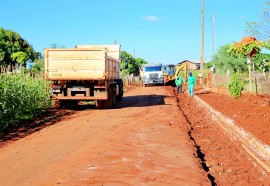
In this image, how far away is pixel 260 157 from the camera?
8.10 metres

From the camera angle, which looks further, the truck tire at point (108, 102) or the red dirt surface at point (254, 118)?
the truck tire at point (108, 102)

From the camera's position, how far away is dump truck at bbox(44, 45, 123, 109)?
53.9 ft

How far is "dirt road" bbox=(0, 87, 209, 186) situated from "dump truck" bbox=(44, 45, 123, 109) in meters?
4.37

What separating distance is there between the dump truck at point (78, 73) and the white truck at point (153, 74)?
28696mm

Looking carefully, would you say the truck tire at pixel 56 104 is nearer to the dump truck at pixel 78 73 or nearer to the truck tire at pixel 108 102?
the dump truck at pixel 78 73

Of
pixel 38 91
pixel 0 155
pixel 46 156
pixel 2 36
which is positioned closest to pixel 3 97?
pixel 38 91

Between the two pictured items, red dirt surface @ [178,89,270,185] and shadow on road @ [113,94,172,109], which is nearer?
red dirt surface @ [178,89,270,185]

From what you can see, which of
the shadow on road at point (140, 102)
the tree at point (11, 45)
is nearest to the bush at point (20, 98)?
the shadow on road at point (140, 102)

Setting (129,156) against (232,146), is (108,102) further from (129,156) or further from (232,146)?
(129,156)

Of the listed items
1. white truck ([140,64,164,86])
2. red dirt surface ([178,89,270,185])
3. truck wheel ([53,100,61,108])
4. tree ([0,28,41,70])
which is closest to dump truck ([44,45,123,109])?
truck wheel ([53,100,61,108])

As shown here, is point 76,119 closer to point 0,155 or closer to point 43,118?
point 43,118

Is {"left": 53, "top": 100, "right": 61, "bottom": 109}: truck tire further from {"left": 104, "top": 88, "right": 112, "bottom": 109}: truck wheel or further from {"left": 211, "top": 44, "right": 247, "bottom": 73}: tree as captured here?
{"left": 211, "top": 44, "right": 247, "bottom": 73}: tree

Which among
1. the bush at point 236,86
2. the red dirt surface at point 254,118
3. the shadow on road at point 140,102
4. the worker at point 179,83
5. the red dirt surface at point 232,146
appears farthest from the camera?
the worker at point 179,83

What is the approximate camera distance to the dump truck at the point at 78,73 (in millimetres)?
16438
